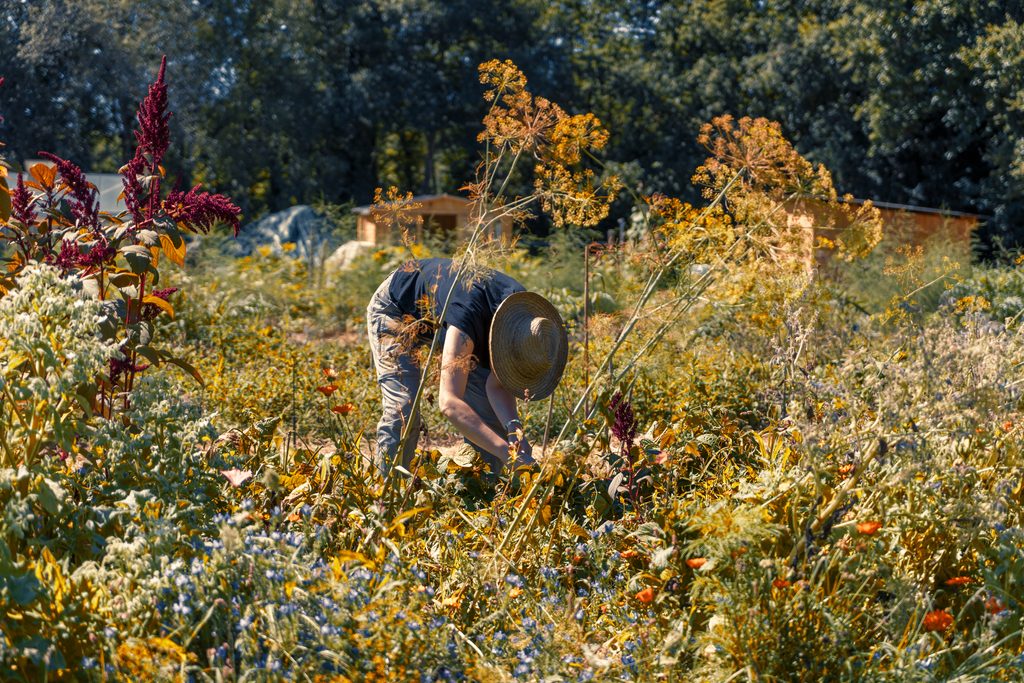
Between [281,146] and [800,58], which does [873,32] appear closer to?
[800,58]

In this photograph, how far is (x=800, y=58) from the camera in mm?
26094

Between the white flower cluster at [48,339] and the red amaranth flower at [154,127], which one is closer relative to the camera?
the white flower cluster at [48,339]

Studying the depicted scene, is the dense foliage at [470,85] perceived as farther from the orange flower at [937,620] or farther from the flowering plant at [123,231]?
the orange flower at [937,620]

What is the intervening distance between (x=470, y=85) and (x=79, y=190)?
2709 cm

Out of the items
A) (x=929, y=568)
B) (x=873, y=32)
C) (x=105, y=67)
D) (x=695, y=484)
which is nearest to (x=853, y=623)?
(x=929, y=568)

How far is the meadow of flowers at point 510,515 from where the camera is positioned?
6.56 ft

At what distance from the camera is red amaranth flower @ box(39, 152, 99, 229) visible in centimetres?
278

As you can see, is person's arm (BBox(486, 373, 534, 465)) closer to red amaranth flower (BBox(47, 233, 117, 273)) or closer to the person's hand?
the person's hand

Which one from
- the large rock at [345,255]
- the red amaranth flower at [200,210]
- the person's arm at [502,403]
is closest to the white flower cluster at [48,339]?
the red amaranth flower at [200,210]

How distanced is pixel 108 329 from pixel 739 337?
408 cm

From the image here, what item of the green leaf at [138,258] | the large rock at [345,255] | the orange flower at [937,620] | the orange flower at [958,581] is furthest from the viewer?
the large rock at [345,255]

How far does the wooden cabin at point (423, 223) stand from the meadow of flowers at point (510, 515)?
61 millimetres

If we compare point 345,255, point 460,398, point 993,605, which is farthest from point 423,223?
Answer: point 993,605

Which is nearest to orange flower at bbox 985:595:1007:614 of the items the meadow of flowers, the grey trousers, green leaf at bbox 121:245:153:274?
the meadow of flowers
